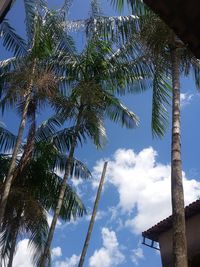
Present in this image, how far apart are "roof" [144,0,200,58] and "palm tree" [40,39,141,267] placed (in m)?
11.1

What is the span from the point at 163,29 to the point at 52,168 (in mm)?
8471

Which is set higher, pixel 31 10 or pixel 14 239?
pixel 31 10

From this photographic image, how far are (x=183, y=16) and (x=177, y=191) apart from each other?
18.2 ft

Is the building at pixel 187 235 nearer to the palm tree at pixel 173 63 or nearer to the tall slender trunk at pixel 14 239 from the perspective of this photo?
the palm tree at pixel 173 63

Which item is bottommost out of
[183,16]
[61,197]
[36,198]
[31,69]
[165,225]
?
[183,16]

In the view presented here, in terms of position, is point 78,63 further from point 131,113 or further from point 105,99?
point 131,113

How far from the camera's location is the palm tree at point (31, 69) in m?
Result: 12.7

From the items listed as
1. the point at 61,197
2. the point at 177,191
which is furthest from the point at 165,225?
the point at 177,191

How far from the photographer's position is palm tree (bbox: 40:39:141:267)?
47.0 feet

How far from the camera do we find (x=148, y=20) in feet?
34.3

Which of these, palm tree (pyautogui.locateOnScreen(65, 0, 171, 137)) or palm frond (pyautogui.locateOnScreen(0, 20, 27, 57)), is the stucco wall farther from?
palm frond (pyautogui.locateOnScreen(0, 20, 27, 57))

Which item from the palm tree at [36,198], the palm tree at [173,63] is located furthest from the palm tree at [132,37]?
the palm tree at [36,198]

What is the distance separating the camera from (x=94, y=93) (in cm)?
1377

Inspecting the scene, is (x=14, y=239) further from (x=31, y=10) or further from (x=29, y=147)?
(x=31, y=10)
